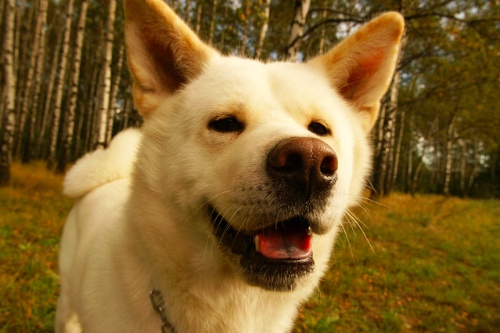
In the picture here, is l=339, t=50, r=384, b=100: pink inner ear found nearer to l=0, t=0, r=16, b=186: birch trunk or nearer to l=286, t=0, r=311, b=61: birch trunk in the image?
l=286, t=0, r=311, b=61: birch trunk

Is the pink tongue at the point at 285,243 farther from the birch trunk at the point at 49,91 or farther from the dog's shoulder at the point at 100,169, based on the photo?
the birch trunk at the point at 49,91

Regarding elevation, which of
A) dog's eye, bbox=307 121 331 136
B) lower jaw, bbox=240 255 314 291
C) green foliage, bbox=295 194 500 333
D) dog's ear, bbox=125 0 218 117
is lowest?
green foliage, bbox=295 194 500 333

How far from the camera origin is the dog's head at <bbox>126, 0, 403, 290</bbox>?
52.1 inches

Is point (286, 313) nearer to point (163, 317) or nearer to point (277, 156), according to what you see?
point (163, 317)

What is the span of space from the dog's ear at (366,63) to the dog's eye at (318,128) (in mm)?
507

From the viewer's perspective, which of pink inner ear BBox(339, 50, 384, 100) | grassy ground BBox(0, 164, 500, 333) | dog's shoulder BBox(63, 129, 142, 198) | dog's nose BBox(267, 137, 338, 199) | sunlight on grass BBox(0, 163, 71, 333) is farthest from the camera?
grassy ground BBox(0, 164, 500, 333)

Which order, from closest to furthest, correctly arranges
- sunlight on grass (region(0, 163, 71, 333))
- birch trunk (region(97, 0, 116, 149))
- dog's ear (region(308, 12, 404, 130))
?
dog's ear (region(308, 12, 404, 130)), sunlight on grass (region(0, 163, 71, 333)), birch trunk (region(97, 0, 116, 149))

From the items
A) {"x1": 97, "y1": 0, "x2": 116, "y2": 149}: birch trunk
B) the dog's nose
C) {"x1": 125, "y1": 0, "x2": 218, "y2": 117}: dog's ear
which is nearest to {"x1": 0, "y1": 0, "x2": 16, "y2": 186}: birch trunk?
{"x1": 97, "y1": 0, "x2": 116, "y2": 149}: birch trunk

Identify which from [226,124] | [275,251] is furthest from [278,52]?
[275,251]

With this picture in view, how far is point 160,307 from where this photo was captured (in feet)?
5.19

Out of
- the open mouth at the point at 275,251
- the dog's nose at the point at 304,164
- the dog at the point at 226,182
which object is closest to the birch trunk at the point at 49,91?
the dog at the point at 226,182

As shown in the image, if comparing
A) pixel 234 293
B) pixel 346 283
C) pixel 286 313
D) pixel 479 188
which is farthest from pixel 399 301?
pixel 479 188

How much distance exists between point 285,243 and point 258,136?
499 millimetres

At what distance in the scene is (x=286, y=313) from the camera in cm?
187
